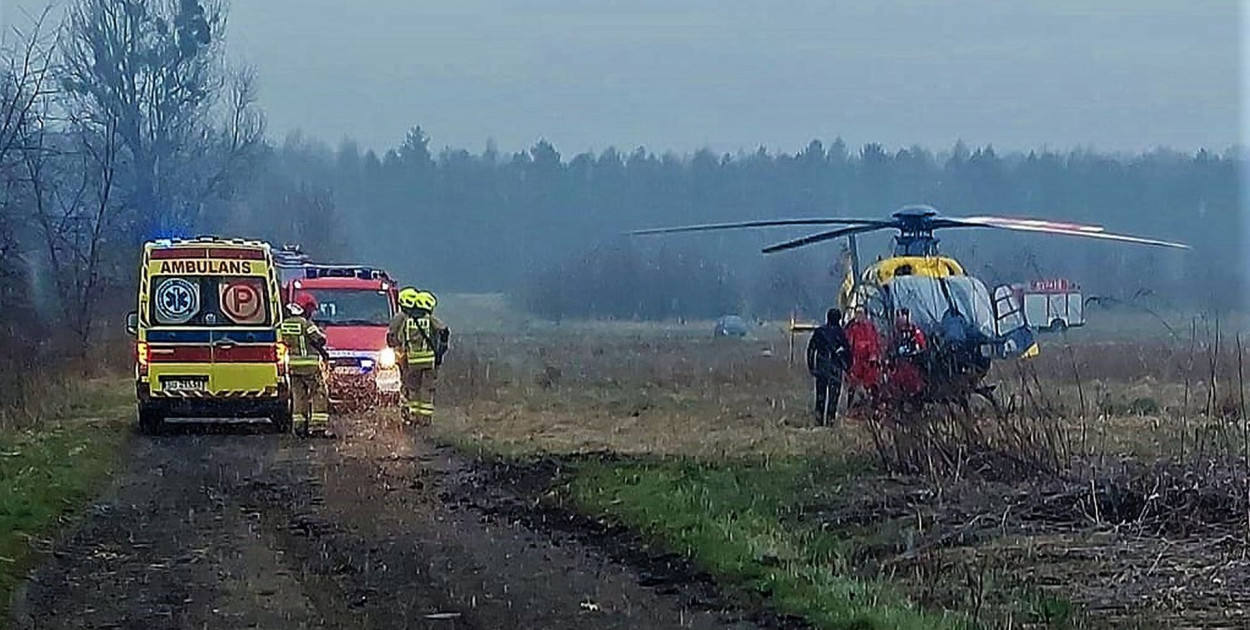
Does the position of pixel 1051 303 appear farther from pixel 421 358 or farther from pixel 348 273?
pixel 348 273

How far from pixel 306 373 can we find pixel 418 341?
140cm

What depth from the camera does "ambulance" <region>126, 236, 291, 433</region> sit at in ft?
69.6

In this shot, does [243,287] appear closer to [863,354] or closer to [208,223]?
[863,354]

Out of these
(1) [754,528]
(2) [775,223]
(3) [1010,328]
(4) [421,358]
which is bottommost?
(1) [754,528]

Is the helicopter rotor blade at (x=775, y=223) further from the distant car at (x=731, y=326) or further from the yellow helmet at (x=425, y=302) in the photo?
the distant car at (x=731, y=326)

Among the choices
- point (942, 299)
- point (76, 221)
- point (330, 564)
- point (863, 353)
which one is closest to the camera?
point (330, 564)

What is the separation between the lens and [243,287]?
71.9ft

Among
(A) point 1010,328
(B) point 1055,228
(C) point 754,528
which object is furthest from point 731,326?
(C) point 754,528

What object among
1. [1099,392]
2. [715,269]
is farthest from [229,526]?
[715,269]

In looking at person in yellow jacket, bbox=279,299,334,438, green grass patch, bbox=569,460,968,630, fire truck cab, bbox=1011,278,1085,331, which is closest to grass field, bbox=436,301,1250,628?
green grass patch, bbox=569,460,968,630

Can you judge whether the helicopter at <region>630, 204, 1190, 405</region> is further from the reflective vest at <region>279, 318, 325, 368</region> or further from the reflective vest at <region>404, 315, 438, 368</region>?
the reflective vest at <region>279, 318, 325, 368</region>

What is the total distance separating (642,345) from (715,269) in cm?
2175

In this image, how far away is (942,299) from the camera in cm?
2133

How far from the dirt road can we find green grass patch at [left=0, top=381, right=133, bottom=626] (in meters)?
0.20
